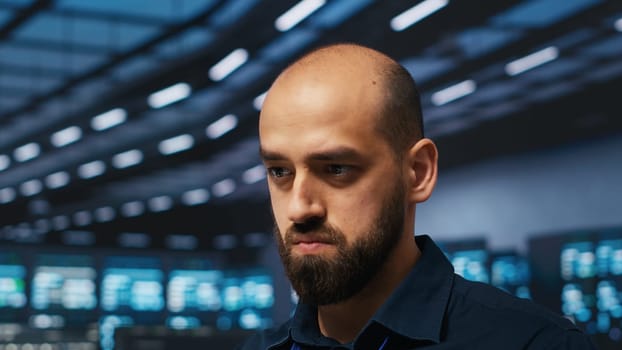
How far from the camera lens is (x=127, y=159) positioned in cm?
1021

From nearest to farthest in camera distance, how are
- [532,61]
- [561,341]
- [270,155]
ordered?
[561,341] → [270,155] → [532,61]

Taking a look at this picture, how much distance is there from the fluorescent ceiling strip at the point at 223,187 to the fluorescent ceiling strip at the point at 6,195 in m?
2.14

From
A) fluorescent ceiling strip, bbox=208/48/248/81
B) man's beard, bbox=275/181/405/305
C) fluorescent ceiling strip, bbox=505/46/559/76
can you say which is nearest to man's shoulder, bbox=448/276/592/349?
man's beard, bbox=275/181/405/305

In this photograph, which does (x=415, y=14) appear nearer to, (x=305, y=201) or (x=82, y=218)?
(x=82, y=218)

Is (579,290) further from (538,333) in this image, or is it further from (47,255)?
(538,333)

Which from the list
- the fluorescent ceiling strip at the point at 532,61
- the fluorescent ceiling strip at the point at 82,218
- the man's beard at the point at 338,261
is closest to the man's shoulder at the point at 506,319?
the man's beard at the point at 338,261

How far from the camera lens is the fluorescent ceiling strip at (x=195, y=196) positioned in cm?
1019

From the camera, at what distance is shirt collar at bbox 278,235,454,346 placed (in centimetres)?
112

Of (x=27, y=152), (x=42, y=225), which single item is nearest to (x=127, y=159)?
(x=27, y=152)

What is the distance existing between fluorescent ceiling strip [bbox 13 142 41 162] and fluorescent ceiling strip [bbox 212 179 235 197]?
1892mm

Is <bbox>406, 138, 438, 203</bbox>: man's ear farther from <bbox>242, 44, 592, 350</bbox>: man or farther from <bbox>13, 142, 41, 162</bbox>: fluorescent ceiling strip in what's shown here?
<bbox>13, 142, 41, 162</bbox>: fluorescent ceiling strip

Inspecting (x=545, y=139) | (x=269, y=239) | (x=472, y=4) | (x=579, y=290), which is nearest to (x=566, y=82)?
(x=545, y=139)

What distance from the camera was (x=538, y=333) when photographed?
42.7 inches

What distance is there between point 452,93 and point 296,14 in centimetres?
182
